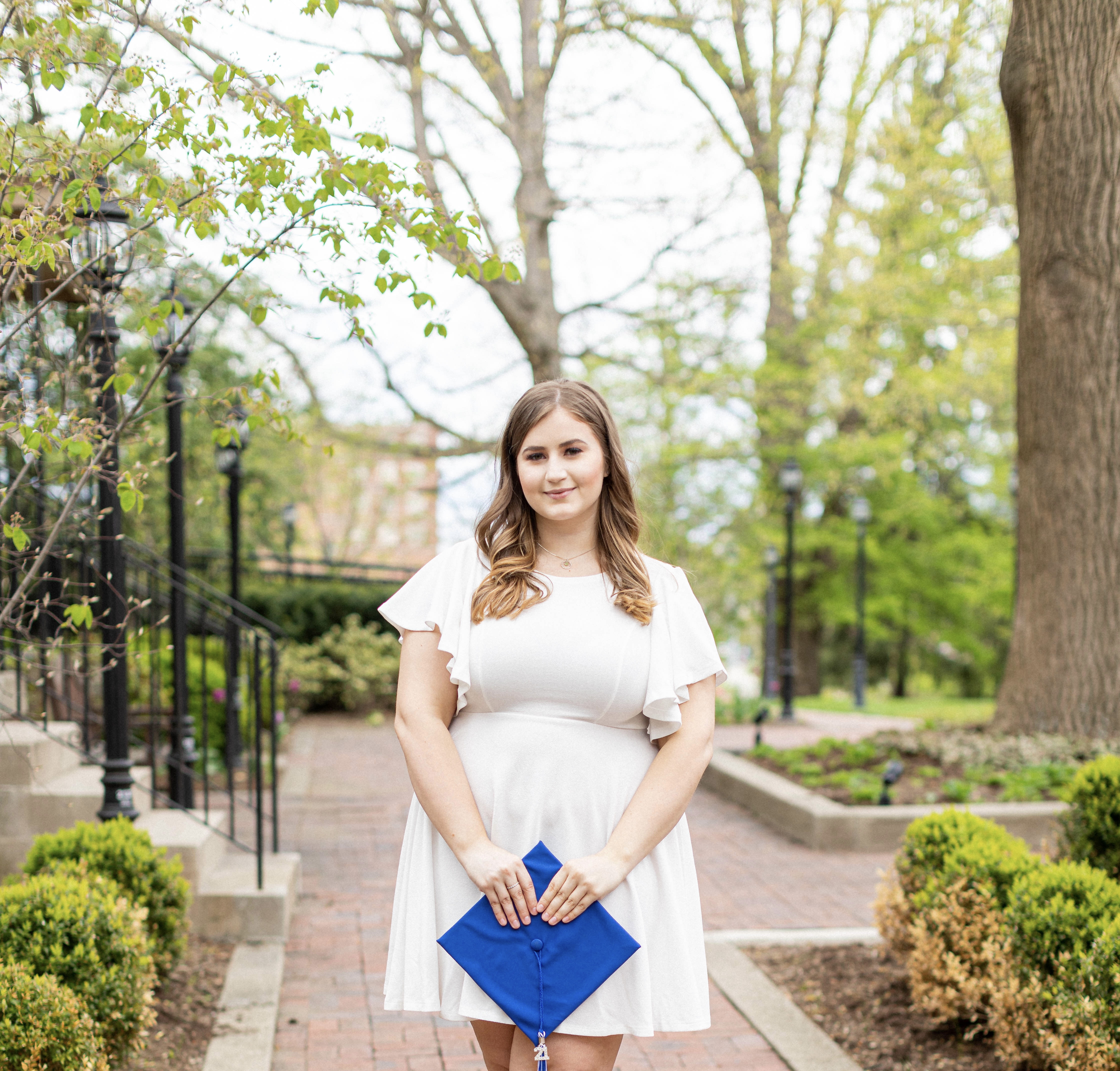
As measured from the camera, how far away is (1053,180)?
7.37 metres

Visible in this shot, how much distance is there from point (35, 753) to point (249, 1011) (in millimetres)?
1991

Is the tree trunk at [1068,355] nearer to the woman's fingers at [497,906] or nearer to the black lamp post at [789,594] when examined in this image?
the black lamp post at [789,594]

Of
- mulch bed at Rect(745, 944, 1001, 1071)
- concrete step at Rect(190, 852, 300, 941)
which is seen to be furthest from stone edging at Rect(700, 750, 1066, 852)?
concrete step at Rect(190, 852, 300, 941)

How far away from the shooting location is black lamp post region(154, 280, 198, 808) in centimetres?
558

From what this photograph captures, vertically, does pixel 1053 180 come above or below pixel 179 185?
above

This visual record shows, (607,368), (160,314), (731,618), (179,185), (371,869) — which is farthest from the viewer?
(731,618)

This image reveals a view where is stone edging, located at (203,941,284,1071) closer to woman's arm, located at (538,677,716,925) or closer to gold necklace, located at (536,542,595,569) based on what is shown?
woman's arm, located at (538,677,716,925)

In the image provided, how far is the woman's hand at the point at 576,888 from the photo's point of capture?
2.05m

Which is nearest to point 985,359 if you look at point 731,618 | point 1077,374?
point 731,618

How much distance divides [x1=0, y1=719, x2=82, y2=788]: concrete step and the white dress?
108 inches

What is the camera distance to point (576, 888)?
2049mm

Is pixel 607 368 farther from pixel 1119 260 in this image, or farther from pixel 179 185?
pixel 179 185

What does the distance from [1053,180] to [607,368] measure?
11698mm

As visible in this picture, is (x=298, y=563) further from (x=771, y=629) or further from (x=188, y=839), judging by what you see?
(x=188, y=839)
